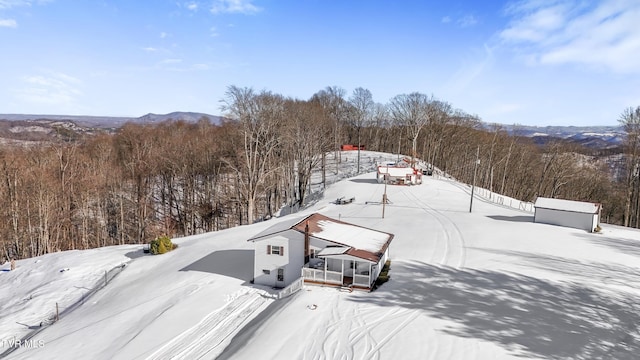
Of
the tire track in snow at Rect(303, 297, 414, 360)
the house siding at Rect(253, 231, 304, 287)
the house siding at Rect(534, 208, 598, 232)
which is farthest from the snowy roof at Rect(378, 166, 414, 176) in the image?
the tire track in snow at Rect(303, 297, 414, 360)

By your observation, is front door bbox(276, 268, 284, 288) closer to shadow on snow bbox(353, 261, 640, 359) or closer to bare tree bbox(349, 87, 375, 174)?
shadow on snow bbox(353, 261, 640, 359)

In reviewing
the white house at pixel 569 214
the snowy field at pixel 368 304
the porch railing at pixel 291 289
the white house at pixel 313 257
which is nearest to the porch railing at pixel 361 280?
the white house at pixel 313 257

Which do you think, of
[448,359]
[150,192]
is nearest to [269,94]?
[150,192]

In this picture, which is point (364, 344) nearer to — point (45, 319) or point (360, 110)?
point (45, 319)

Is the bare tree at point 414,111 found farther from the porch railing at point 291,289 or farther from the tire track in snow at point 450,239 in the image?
the porch railing at point 291,289

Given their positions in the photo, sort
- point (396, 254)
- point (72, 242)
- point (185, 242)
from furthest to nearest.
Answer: point (72, 242) < point (185, 242) < point (396, 254)
